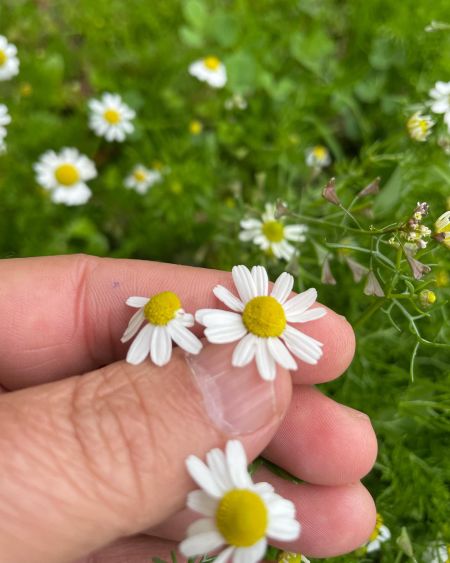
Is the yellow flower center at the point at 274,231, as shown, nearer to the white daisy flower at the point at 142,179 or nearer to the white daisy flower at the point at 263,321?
the white daisy flower at the point at 263,321

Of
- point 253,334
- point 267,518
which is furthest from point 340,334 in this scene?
point 267,518

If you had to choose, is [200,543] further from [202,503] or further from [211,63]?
[211,63]

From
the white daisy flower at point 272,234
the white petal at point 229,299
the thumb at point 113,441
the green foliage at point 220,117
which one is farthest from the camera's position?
the green foliage at point 220,117

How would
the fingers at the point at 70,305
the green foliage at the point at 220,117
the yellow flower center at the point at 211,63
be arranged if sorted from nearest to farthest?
the fingers at the point at 70,305 → the green foliage at the point at 220,117 → the yellow flower center at the point at 211,63

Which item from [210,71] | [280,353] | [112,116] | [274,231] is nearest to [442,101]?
[274,231]

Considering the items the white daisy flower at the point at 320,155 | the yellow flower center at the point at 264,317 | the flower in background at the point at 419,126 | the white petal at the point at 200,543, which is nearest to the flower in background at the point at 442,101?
the flower in background at the point at 419,126

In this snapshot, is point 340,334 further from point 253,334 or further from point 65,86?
point 65,86
